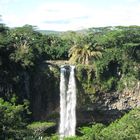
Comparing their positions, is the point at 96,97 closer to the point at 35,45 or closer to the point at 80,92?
A: the point at 80,92

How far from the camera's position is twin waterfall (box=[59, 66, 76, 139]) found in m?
36.0

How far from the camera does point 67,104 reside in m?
36.3

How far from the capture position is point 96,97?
35.9 m

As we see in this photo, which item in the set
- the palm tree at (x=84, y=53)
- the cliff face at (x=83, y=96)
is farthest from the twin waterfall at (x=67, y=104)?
the palm tree at (x=84, y=53)

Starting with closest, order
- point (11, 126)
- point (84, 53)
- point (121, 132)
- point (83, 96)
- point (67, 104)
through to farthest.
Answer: point (11, 126)
point (121, 132)
point (84, 53)
point (83, 96)
point (67, 104)

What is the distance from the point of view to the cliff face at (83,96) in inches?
1409

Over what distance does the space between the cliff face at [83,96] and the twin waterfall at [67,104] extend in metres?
0.33

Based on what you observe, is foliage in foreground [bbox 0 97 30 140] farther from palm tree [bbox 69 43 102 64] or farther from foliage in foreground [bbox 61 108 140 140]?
palm tree [bbox 69 43 102 64]

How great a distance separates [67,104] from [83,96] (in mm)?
1204

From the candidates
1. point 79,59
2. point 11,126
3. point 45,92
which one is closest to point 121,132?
point 11,126

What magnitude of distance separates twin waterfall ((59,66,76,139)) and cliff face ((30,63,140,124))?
0.33 meters

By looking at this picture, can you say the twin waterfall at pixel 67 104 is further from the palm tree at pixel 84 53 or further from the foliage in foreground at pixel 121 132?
the foliage in foreground at pixel 121 132

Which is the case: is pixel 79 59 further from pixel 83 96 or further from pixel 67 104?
pixel 67 104

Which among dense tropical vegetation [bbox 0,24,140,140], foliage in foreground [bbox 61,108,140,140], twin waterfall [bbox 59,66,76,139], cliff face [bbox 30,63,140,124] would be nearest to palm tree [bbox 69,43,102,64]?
dense tropical vegetation [bbox 0,24,140,140]
